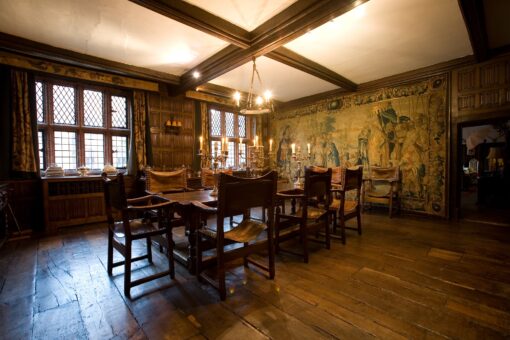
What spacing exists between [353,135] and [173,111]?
163 inches

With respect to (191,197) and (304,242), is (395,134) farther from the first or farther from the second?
(191,197)

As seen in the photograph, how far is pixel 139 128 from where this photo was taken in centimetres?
490

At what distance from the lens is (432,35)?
10.9 ft

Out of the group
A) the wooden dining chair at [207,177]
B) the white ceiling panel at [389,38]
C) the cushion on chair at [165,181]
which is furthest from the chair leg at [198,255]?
the white ceiling panel at [389,38]

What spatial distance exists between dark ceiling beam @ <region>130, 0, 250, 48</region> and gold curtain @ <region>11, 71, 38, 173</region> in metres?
2.89

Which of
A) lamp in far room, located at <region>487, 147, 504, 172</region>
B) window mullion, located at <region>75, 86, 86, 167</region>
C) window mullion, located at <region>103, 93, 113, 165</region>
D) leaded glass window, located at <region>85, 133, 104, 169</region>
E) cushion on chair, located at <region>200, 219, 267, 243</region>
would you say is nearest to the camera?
cushion on chair, located at <region>200, 219, 267, 243</region>

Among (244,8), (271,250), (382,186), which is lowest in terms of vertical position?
(271,250)

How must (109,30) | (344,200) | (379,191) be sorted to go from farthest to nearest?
A: (379,191), (344,200), (109,30)

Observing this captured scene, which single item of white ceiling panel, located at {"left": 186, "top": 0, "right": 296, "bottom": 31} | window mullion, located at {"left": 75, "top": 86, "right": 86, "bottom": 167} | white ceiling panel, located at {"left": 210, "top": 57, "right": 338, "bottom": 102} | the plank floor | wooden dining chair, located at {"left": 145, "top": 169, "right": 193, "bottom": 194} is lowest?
the plank floor

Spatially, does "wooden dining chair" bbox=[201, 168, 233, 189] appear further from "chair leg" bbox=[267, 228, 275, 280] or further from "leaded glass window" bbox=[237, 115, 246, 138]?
"leaded glass window" bbox=[237, 115, 246, 138]

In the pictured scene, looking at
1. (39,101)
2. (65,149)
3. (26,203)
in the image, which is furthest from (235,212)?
(39,101)

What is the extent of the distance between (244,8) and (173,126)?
129 inches

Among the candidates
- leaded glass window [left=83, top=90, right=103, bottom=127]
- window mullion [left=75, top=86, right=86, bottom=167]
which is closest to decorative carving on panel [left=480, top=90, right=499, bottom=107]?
leaded glass window [left=83, top=90, right=103, bottom=127]

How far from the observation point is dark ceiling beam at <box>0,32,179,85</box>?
10.8 feet
